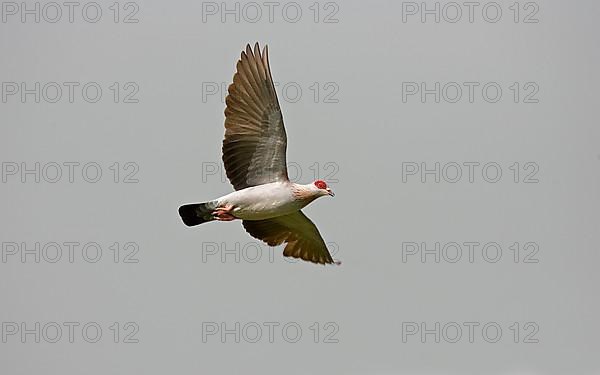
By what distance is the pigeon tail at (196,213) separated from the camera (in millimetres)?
19703

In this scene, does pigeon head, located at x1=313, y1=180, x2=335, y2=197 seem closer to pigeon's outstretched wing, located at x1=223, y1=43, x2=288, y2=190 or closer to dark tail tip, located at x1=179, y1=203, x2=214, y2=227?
pigeon's outstretched wing, located at x1=223, y1=43, x2=288, y2=190

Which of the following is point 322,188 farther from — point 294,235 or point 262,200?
point 294,235

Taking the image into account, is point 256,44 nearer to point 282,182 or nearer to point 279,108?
point 279,108

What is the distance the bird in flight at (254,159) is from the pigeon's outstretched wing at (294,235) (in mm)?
1081

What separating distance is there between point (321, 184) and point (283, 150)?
0.77m

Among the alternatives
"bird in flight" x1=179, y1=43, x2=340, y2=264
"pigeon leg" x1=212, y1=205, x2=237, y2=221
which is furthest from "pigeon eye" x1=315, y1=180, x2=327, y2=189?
"pigeon leg" x1=212, y1=205, x2=237, y2=221

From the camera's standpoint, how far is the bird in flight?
19.0 m

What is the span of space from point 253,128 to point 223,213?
1390mm

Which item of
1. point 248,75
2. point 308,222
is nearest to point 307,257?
point 308,222

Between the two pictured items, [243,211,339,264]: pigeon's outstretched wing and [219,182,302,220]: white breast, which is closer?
[219,182,302,220]: white breast

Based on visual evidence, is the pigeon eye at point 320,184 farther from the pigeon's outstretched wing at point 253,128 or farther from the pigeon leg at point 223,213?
the pigeon leg at point 223,213

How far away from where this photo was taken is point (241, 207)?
1945 cm

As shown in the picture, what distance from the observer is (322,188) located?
63.9ft

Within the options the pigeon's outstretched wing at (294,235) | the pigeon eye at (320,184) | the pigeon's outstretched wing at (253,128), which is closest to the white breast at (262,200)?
the pigeon's outstretched wing at (253,128)
